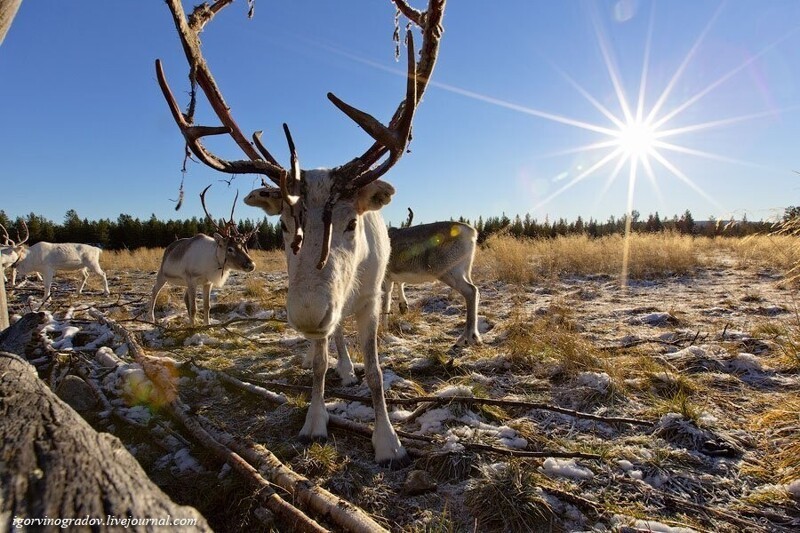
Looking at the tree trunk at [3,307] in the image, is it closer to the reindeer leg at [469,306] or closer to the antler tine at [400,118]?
the antler tine at [400,118]

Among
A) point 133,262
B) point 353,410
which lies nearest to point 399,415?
point 353,410

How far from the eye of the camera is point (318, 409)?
3045mm

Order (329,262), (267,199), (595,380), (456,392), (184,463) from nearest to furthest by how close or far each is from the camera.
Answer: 1. (329,262)
2. (184,463)
3. (267,199)
4. (456,392)
5. (595,380)

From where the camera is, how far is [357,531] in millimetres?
1789

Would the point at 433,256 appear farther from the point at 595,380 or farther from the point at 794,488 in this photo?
the point at 794,488

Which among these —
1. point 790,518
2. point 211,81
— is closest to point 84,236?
point 211,81

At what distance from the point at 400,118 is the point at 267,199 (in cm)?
109

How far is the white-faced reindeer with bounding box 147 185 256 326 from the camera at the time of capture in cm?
800

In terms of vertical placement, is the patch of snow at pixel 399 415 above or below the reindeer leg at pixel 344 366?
below

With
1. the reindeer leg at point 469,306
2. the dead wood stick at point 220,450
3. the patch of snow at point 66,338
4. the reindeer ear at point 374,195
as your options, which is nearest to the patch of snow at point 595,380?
the reindeer leg at point 469,306

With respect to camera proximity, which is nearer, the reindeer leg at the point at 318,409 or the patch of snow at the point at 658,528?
the patch of snow at the point at 658,528

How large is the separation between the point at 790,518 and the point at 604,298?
6.69 m

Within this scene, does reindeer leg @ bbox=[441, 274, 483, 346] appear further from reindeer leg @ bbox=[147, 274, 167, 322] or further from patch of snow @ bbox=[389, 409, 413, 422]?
reindeer leg @ bbox=[147, 274, 167, 322]

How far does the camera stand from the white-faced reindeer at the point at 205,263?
800 cm
